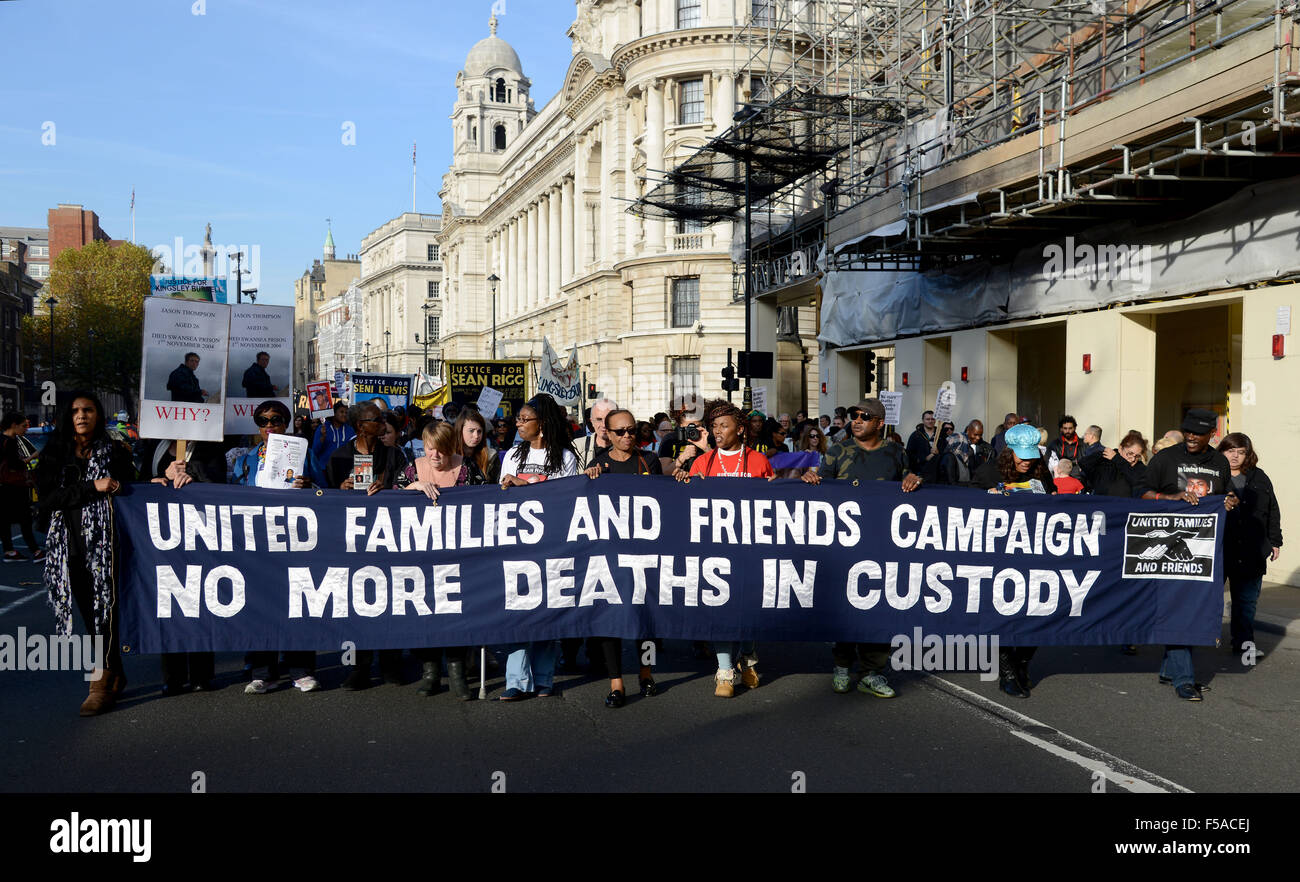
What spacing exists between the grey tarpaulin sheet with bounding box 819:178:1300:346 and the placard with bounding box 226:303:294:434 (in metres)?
10.5

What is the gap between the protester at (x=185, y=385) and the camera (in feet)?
25.5

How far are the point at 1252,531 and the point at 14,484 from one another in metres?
13.8

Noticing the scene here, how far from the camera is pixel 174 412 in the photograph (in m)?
7.77

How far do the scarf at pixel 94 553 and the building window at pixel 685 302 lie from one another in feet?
155

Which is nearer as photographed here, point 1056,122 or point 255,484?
point 255,484

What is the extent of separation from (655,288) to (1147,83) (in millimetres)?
42054

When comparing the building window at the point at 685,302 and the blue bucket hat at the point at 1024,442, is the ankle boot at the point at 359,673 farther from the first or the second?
the building window at the point at 685,302

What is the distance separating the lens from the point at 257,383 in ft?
28.3

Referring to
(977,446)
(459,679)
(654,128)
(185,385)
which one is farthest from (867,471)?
(654,128)

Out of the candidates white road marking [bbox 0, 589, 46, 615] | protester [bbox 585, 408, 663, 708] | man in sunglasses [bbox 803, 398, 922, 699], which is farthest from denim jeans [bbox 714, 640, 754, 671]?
white road marking [bbox 0, 589, 46, 615]

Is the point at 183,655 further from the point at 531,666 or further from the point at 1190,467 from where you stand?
the point at 1190,467

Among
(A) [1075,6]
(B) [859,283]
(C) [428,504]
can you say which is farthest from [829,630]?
(B) [859,283]

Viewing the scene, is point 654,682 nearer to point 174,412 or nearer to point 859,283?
point 174,412

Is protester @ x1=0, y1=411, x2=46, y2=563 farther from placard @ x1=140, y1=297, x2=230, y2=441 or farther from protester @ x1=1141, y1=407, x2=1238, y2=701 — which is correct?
protester @ x1=1141, y1=407, x2=1238, y2=701
